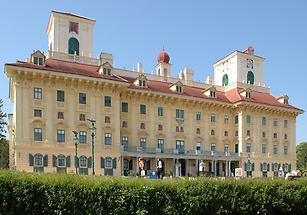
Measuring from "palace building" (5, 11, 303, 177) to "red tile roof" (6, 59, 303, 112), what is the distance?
165mm

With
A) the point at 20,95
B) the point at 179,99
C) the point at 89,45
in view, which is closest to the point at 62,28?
the point at 89,45

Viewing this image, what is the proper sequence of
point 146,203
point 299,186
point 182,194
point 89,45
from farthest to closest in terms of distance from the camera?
point 89,45 → point 299,186 → point 182,194 → point 146,203

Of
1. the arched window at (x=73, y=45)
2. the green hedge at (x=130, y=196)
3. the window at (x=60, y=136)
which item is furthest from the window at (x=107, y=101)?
the green hedge at (x=130, y=196)

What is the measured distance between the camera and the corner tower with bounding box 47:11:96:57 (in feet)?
156

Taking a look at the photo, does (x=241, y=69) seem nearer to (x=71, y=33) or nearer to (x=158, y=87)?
(x=158, y=87)

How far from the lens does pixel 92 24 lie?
165 ft

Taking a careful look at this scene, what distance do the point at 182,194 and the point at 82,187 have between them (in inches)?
189

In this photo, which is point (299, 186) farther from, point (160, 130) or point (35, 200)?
point (160, 130)

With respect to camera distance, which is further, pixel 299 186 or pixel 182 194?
pixel 299 186

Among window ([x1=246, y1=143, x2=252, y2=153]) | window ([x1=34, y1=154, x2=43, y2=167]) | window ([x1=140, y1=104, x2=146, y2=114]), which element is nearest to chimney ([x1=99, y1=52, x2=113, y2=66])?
window ([x1=140, y1=104, x2=146, y2=114])

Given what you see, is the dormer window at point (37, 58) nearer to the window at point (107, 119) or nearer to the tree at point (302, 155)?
the window at point (107, 119)

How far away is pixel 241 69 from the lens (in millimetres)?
60312

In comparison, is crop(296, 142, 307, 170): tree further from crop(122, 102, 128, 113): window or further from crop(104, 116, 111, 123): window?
crop(104, 116, 111, 123): window

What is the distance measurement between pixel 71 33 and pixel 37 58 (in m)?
10.9
